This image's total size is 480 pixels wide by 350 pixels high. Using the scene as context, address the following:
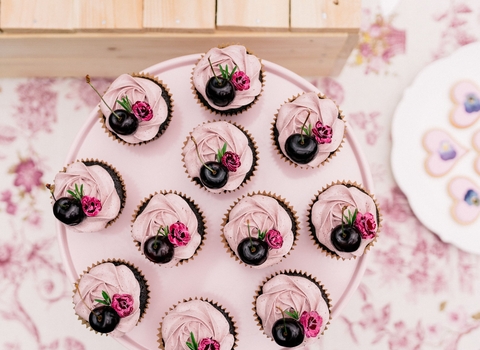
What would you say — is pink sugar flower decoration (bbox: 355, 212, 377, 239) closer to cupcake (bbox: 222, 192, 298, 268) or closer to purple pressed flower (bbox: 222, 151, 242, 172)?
cupcake (bbox: 222, 192, 298, 268)

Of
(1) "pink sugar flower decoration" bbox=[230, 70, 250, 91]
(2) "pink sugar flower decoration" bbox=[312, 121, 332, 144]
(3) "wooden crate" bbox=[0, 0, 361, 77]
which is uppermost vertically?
(3) "wooden crate" bbox=[0, 0, 361, 77]

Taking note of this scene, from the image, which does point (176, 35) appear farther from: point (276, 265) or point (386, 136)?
point (386, 136)

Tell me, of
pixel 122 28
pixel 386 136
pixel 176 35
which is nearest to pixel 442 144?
pixel 386 136

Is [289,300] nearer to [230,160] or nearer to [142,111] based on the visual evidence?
[230,160]

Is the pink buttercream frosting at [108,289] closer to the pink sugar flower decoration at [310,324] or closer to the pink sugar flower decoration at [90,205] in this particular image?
the pink sugar flower decoration at [90,205]

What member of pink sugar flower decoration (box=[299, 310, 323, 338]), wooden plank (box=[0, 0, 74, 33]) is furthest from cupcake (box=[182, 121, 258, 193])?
wooden plank (box=[0, 0, 74, 33])

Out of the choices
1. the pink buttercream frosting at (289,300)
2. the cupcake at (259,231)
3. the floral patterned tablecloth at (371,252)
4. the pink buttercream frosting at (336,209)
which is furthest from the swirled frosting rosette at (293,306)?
the floral patterned tablecloth at (371,252)
